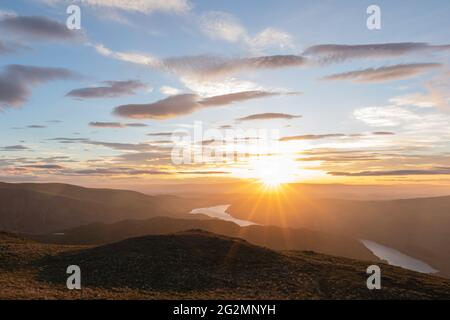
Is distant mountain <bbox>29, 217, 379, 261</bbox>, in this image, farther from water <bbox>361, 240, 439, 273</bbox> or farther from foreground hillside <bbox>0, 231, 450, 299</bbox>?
foreground hillside <bbox>0, 231, 450, 299</bbox>

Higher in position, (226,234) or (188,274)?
(188,274)

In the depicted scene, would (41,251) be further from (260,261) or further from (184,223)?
(184,223)

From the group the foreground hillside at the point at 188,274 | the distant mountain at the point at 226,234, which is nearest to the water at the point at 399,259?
the distant mountain at the point at 226,234

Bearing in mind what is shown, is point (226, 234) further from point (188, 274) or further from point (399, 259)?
point (188, 274)

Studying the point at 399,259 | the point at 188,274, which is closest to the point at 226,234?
the point at 399,259

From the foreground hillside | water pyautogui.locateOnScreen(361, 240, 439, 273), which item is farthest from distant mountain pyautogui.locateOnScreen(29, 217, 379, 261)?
the foreground hillside

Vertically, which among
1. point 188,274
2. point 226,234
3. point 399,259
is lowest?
point 399,259

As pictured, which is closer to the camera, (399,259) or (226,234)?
(226,234)

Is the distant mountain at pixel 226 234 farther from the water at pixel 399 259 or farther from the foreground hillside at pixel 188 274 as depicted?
the foreground hillside at pixel 188 274
